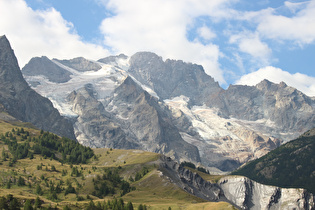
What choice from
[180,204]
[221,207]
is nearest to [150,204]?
[180,204]

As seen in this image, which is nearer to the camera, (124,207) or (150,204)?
(124,207)

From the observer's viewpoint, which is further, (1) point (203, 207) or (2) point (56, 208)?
(1) point (203, 207)

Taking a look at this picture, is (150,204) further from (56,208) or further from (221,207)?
(56,208)

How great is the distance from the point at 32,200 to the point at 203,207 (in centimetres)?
7613

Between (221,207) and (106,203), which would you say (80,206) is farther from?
(221,207)

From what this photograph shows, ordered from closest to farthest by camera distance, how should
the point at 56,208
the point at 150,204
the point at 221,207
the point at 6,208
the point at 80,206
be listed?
the point at 6,208 < the point at 56,208 < the point at 80,206 < the point at 221,207 < the point at 150,204

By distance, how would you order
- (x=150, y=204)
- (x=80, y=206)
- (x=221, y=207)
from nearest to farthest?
(x=80, y=206) < (x=221, y=207) < (x=150, y=204)

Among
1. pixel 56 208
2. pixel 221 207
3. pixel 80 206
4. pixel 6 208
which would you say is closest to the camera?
pixel 6 208

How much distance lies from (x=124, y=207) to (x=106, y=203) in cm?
1166

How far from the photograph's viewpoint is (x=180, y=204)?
194 metres

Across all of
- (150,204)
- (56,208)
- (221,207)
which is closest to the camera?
(56,208)

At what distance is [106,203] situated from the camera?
183250 millimetres

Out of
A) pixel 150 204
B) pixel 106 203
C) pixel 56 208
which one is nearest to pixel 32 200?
Result: pixel 56 208

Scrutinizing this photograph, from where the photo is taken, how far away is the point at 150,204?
633 feet
